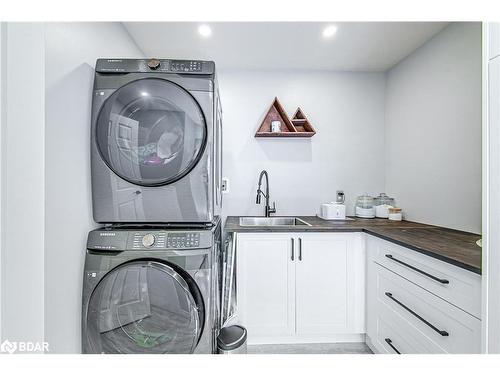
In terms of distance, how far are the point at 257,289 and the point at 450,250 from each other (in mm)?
1254

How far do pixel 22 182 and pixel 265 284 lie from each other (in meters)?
1.61

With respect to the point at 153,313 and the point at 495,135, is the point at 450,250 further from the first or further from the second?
the point at 153,313

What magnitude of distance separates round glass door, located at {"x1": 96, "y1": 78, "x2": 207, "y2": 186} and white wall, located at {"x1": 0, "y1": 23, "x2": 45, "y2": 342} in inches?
21.5

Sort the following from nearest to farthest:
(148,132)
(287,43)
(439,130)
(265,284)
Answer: (148,132) → (265,284) → (439,130) → (287,43)

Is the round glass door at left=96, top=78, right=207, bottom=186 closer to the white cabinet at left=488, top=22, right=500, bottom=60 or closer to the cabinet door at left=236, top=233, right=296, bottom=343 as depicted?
the cabinet door at left=236, top=233, right=296, bottom=343

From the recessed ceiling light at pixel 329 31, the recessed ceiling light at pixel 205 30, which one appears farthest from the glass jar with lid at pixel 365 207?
the recessed ceiling light at pixel 205 30

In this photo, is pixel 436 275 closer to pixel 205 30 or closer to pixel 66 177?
pixel 66 177

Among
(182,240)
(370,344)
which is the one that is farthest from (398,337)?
(182,240)

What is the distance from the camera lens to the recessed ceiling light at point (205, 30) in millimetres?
1853

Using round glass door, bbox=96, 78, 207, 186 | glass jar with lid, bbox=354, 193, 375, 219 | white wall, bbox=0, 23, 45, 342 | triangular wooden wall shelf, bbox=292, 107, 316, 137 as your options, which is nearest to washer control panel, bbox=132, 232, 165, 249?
round glass door, bbox=96, 78, 207, 186

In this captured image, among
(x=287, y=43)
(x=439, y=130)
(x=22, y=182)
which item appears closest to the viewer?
(x=22, y=182)

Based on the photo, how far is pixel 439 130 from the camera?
6.36 ft

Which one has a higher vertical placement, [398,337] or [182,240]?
[182,240]

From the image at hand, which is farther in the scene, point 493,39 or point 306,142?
point 306,142
